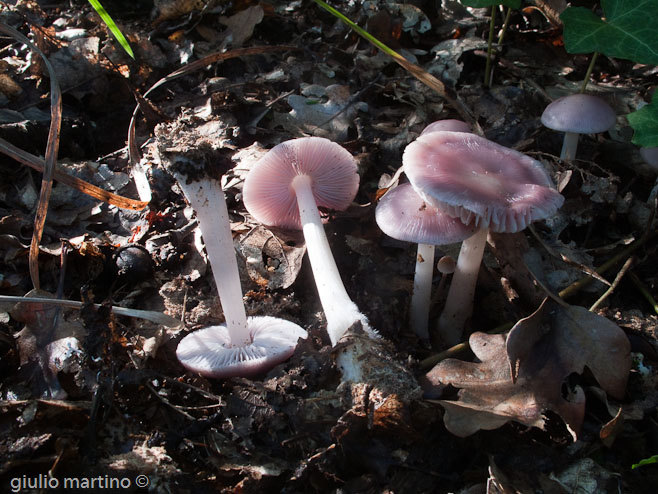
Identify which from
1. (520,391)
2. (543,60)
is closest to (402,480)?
(520,391)

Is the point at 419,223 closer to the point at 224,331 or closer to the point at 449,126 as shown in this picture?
the point at 449,126

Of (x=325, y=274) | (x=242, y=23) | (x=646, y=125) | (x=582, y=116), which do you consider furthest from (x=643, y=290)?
(x=242, y=23)

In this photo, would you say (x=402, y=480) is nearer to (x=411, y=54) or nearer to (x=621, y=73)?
(x=411, y=54)

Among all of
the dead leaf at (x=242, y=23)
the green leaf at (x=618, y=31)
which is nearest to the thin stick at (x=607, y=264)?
the green leaf at (x=618, y=31)

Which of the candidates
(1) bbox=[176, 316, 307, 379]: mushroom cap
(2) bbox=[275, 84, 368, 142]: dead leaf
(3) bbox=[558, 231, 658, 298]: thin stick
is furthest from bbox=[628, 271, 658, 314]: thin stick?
(2) bbox=[275, 84, 368, 142]: dead leaf

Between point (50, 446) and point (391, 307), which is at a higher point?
point (50, 446)

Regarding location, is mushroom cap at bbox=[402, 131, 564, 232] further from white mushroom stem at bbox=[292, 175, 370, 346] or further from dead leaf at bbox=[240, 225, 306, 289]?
dead leaf at bbox=[240, 225, 306, 289]
